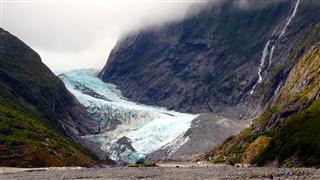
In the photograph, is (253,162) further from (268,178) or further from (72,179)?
(268,178)

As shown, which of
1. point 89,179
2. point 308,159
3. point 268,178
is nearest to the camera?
point 268,178

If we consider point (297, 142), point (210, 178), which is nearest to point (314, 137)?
point (297, 142)

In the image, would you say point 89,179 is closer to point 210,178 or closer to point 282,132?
point 210,178

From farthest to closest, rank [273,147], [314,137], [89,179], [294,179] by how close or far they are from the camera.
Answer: [273,147] → [314,137] → [89,179] → [294,179]

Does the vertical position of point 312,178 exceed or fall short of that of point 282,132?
it falls short

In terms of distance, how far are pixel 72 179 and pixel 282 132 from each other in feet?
286

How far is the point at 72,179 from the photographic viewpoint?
5187 inches

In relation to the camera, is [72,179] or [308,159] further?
[308,159]

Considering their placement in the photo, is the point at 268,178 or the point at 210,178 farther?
the point at 210,178

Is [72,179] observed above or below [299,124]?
below

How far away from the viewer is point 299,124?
638 ft

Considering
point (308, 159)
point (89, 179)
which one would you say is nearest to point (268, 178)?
point (89, 179)

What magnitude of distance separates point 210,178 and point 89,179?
29264mm

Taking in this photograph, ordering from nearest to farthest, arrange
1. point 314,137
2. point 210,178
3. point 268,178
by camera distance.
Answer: point 268,178
point 210,178
point 314,137
